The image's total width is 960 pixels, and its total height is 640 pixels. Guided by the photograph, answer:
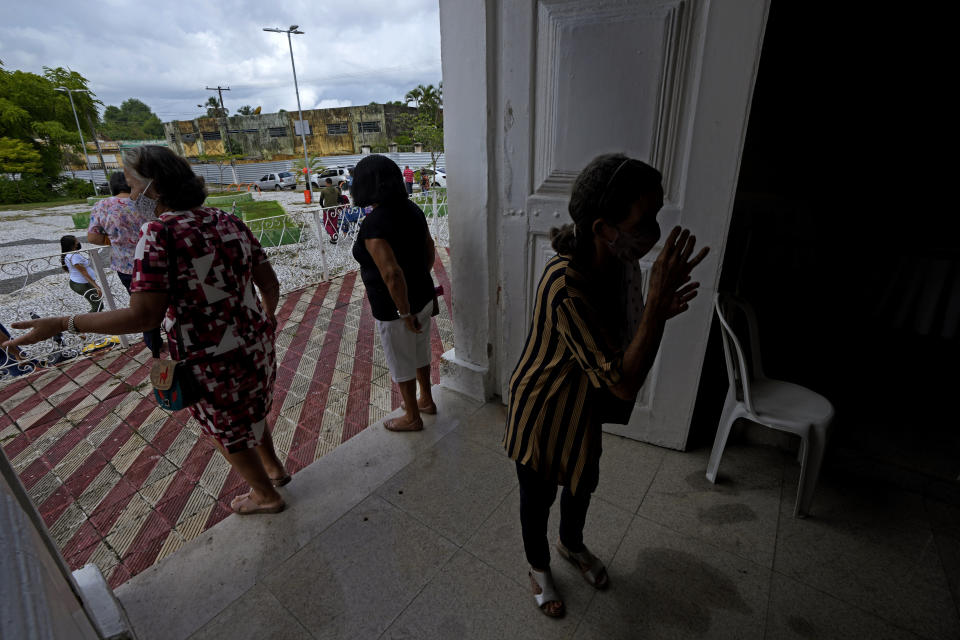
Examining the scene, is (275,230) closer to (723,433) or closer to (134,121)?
(723,433)

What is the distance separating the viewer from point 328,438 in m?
2.75

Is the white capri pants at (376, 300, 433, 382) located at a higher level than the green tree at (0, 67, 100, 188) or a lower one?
lower

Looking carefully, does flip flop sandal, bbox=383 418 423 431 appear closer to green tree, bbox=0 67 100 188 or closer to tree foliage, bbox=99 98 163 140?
green tree, bbox=0 67 100 188

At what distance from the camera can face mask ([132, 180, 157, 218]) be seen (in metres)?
1.59

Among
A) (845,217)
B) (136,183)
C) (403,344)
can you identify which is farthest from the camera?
(845,217)

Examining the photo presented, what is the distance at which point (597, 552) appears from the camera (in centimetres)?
181

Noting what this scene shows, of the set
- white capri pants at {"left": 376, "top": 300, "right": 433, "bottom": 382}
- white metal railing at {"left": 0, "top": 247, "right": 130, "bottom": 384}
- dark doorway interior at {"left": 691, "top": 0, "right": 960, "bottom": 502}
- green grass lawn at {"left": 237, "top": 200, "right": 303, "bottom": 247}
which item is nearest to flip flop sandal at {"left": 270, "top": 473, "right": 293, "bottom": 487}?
white capri pants at {"left": 376, "top": 300, "right": 433, "bottom": 382}

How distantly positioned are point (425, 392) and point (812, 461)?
202 cm

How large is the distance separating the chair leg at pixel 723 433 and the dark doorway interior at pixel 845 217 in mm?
310

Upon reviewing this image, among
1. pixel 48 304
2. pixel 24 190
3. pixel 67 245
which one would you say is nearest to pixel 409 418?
pixel 67 245

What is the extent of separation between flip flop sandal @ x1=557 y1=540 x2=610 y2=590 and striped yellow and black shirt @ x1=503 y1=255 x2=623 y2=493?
42 centimetres

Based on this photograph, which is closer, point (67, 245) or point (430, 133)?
point (67, 245)

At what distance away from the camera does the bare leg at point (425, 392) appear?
2687 millimetres

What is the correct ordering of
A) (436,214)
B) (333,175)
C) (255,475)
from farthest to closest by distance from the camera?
(333,175), (436,214), (255,475)
